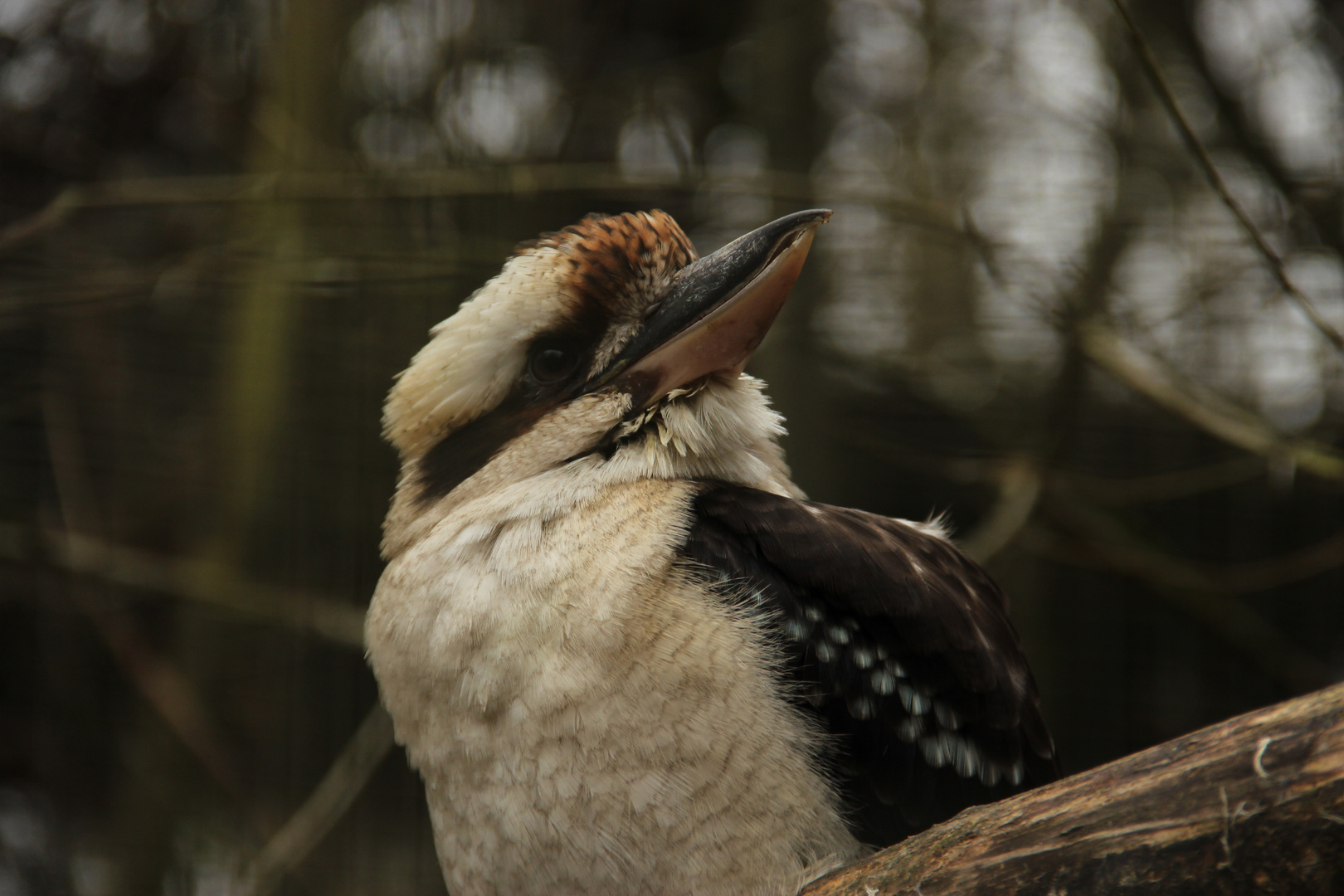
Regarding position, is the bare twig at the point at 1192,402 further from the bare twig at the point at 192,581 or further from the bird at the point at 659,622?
the bare twig at the point at 192,581

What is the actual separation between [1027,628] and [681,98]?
2.10 metres

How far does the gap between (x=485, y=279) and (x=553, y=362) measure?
1131 millimetres

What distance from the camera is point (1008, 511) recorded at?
2863 millimetres

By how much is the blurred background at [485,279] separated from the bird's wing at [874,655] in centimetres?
128

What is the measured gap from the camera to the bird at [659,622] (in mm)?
1411

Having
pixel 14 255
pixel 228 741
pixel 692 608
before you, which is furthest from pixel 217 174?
pixel 692 608

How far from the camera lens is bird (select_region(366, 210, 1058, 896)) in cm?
141

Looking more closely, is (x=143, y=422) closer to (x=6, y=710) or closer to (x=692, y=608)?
(x=6, y=710)

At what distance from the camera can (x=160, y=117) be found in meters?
3.31

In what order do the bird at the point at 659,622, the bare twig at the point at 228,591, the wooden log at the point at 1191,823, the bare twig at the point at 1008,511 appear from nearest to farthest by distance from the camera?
the wooden log at the point at 1191,823
the bird at the point at 659,622
the bare twig at the point at 1008,511
the bare twig at the point at 228,591

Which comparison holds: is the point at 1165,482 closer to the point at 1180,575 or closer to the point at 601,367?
the point at 1180,575

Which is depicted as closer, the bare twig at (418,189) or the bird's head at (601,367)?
the bird's head at (601,367)

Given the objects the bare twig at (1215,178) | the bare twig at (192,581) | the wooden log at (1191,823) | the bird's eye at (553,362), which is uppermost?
the bare twig at (1215,178)

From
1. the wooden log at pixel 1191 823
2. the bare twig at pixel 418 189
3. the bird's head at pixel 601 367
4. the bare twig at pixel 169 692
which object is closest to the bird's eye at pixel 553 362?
the bird's head at pixel 601 367
